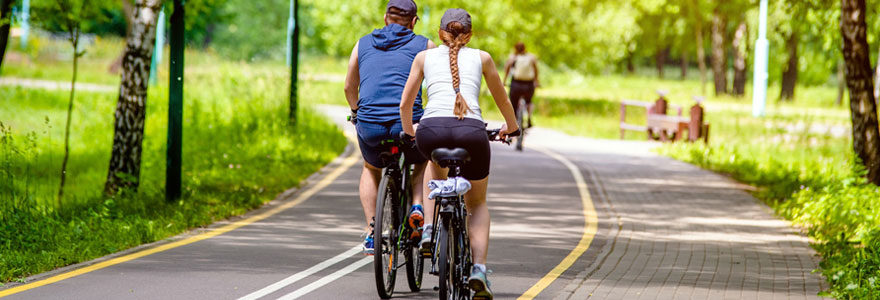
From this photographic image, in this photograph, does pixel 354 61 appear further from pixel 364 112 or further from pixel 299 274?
pixel 299 274

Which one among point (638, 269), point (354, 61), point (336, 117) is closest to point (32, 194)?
point (354, 61)

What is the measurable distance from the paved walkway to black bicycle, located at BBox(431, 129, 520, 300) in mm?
1496

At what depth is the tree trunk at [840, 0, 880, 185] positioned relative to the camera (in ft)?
45.4

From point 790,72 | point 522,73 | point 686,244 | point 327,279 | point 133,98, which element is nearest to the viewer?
point 327,279

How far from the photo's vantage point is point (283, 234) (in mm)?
10719

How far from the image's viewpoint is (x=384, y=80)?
7402mm

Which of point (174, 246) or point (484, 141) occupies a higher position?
point (484, 141)

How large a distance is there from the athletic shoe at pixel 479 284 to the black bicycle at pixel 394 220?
29.0 inches

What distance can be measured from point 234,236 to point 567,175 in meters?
7.38

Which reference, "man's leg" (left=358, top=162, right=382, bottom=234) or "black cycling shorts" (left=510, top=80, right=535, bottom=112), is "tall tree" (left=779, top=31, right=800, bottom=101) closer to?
"black cycling shorts" (left=510, top=80, right=535, bottom=112)

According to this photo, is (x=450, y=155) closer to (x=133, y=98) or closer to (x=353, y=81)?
(x=353, y=81)

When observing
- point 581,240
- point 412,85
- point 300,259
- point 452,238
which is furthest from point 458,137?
point 581,240

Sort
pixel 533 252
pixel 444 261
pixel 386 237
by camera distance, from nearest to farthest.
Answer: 1. pixel 444 261
2. pixel 386 237
3. pixel 533 252

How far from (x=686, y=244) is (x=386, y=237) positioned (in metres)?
4.51
